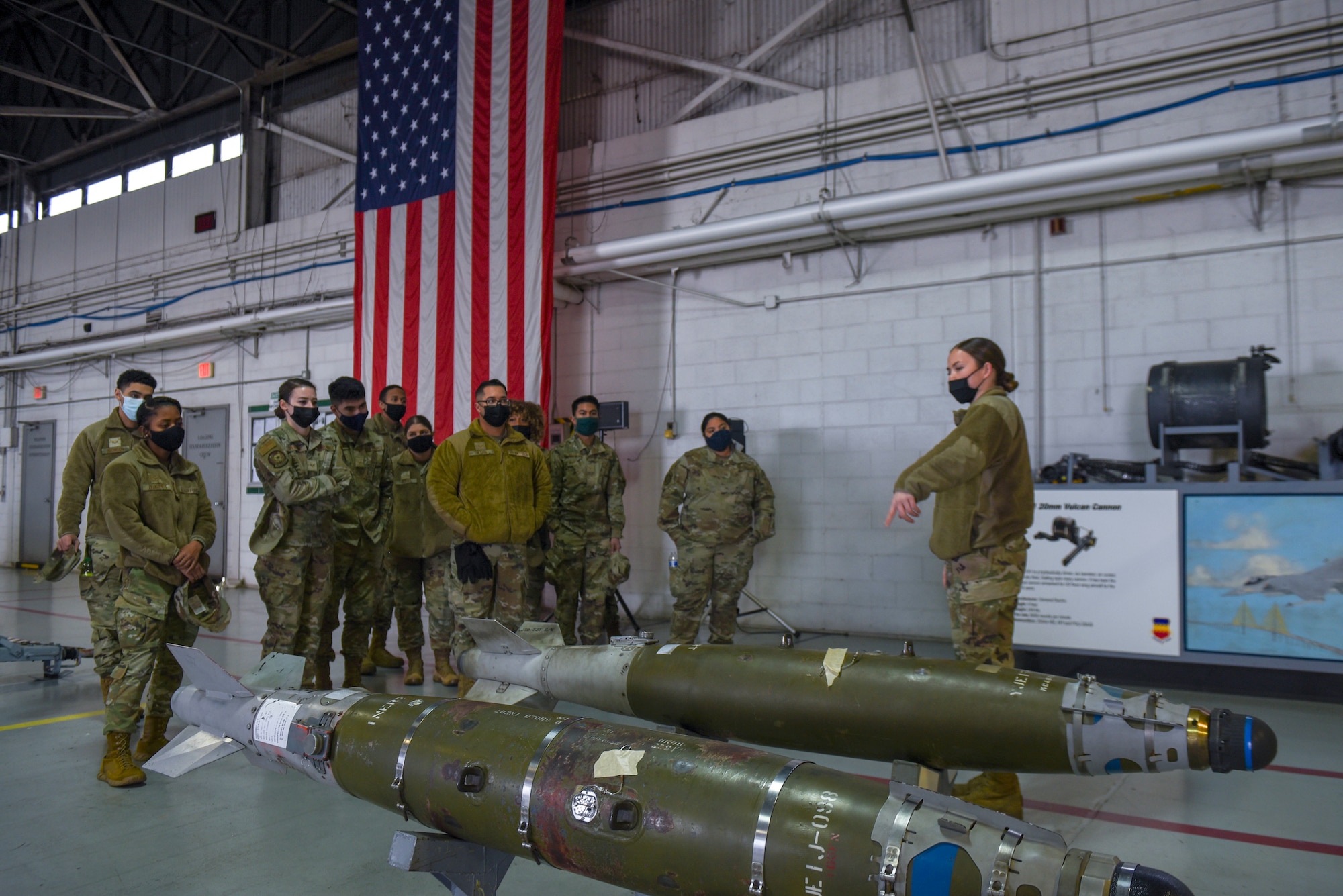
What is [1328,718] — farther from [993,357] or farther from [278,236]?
[278,236]

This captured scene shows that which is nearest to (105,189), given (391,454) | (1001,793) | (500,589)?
(391,454)

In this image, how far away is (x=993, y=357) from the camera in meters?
2.49

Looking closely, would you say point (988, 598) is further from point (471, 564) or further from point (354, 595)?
Result: point (354, 595)

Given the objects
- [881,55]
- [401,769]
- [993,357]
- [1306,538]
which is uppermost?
[881,55]

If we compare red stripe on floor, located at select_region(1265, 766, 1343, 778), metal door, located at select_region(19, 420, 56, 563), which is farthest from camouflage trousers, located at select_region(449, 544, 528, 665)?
metal door, located at select_region(19, 420, 56, 563)

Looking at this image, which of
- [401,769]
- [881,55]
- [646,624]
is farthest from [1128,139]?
[401,769]

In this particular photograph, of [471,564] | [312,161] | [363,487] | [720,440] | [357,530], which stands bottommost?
[471,564]

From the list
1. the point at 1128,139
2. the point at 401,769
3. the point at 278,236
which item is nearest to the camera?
the point at 401,769

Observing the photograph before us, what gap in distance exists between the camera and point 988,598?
2371 mm

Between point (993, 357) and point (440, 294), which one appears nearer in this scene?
point (993, 357)

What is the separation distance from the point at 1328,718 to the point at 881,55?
4.87 m

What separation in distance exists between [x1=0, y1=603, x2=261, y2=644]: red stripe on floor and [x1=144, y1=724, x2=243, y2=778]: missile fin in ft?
9.66

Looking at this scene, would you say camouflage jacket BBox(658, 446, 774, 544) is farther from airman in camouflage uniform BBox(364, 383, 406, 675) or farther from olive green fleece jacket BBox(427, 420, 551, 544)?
airman in camouflage uniform BBox(364, 383, 406, 675)

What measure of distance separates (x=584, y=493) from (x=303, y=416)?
1.75m
